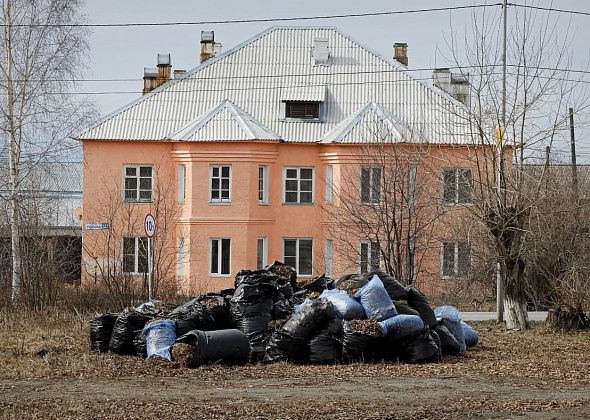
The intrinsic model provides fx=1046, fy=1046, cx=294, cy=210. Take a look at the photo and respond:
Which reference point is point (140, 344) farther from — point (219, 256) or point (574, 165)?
point (574, 165)

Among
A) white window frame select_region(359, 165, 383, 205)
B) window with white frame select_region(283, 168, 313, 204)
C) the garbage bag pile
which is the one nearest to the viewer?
the garbage bag pile

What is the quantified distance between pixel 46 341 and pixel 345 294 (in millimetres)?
5061

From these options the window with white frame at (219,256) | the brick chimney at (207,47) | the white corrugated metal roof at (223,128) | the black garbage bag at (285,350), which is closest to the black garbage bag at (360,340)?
the black garbage bag at (285,350)

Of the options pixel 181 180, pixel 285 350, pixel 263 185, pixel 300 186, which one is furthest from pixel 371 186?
pixel 285 350

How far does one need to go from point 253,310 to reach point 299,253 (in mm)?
21803

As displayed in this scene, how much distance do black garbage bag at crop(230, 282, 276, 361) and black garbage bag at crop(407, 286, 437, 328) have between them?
2.24 m

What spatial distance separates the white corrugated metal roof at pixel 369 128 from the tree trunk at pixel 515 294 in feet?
45.8

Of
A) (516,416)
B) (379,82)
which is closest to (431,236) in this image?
(379,82)

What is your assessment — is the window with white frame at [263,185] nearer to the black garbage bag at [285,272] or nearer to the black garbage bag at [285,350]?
the black garbage bag at [285,272]

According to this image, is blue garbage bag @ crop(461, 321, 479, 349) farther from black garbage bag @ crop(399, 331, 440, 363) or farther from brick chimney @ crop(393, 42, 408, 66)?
brick chimney @ crop(393, 42, 408, 66)

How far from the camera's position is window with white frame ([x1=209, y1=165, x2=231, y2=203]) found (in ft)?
119

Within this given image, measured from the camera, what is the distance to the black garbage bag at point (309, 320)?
14.8 meters

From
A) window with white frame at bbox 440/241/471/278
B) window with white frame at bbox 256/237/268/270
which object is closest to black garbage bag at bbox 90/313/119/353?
window with white frame at bbox 440/241/471/278

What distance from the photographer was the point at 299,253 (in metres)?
37.4
